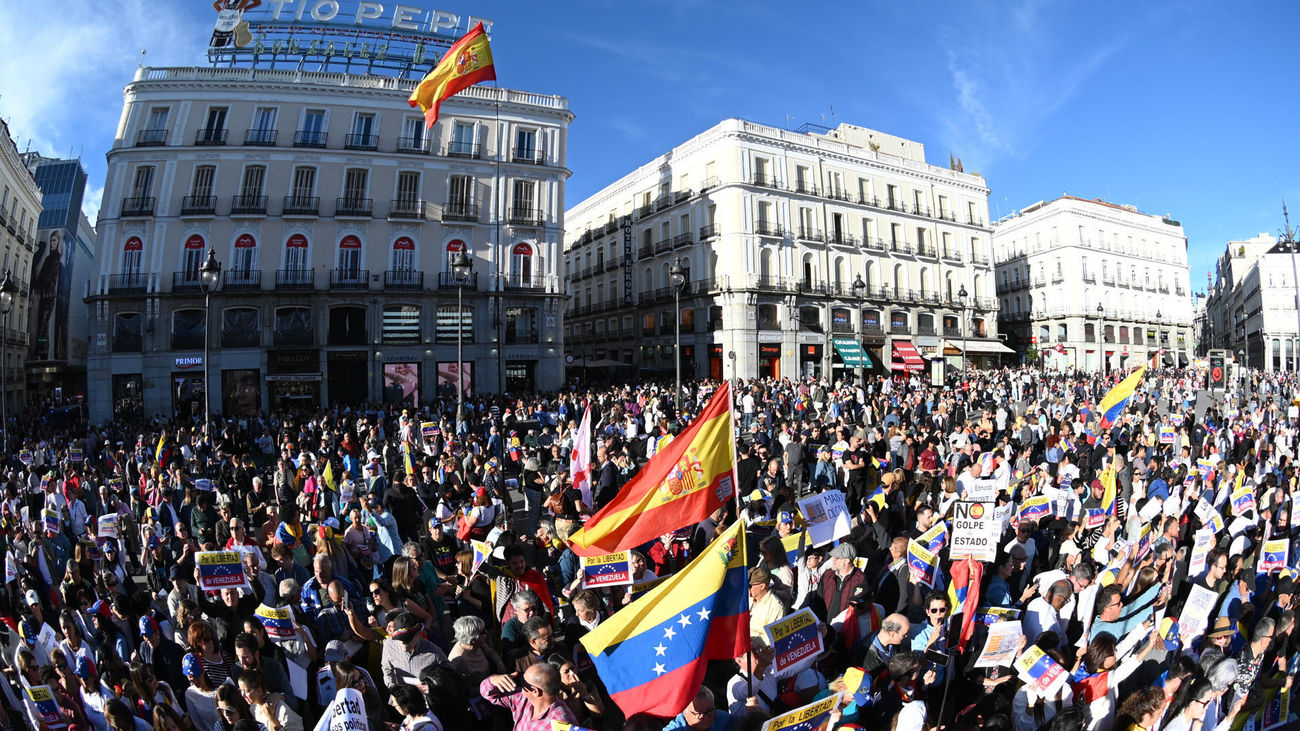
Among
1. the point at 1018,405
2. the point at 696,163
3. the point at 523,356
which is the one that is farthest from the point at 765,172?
the point at 1018,405

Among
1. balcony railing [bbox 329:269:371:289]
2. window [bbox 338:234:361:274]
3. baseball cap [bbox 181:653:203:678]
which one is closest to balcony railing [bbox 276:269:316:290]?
balcony railing [bbox 329:269:371:289]

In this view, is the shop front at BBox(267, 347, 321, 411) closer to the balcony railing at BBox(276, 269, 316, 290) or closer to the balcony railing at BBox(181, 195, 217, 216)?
the balcony railing at BBox(276, 269, 316, 290)

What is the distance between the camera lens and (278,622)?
490 centimetres

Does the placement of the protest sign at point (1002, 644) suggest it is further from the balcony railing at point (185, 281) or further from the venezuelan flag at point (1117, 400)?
the balcony railing at point (185, 281)

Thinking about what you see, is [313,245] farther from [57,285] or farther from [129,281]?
[57,285]

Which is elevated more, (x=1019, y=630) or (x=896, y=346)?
(x=896, y=346)

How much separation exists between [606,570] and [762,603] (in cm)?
146

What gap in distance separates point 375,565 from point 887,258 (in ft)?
139

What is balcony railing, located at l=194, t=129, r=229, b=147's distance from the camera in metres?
32.0

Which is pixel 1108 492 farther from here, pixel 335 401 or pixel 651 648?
pixel 335 401

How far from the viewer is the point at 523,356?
34375 millimetres

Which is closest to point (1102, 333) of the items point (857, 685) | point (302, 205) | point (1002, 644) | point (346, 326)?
point (346, 326)

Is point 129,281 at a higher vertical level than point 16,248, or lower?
lower

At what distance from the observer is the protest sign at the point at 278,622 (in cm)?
488
